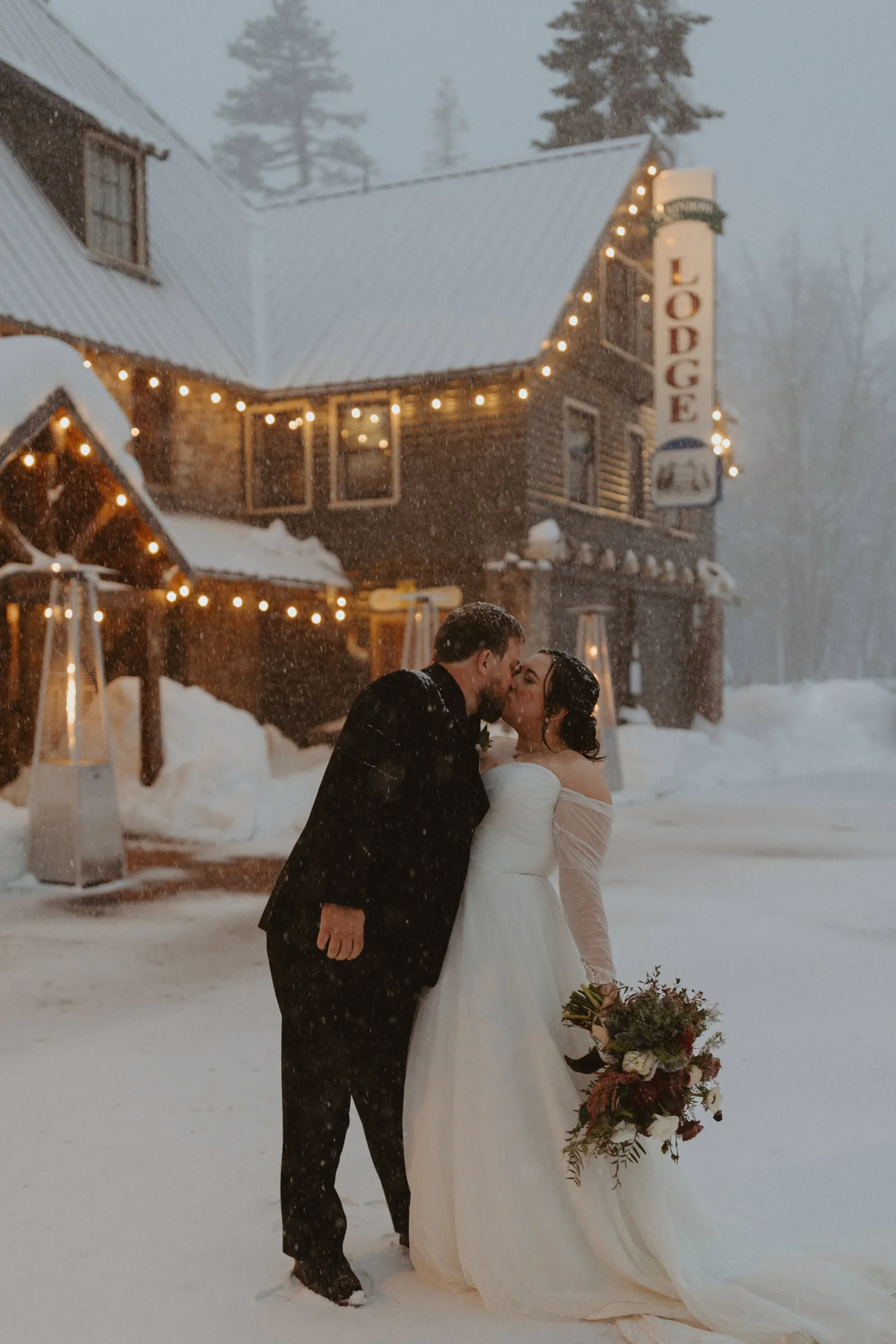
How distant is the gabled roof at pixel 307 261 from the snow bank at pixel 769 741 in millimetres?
5901

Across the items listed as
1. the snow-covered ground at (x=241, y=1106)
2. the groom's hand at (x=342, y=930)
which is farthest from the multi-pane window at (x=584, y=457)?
the groom's hand at (x=342, y=930)

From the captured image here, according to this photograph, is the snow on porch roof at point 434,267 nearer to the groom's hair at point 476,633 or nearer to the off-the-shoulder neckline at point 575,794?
the groom's hair at point 476,633

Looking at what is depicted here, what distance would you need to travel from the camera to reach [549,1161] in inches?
152

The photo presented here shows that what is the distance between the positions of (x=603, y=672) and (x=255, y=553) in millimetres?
5297

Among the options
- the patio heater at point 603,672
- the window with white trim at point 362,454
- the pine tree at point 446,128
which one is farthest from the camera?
the pine tree at point 446,128

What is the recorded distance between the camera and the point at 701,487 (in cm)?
2097

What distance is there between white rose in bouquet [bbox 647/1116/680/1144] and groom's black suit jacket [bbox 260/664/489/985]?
0.74m

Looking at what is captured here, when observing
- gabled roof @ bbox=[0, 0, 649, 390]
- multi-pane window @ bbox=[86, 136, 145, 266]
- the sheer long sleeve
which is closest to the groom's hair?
the sheer long sleeve

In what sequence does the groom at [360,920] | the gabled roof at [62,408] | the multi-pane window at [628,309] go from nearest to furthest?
the groom at [360,920] < the gabled roof at [62,408] < the multi-pane window at [628,309]

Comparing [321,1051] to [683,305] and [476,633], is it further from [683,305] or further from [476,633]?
[683,305]

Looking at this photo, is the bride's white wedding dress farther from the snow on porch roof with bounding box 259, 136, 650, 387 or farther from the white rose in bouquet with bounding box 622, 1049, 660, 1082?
the snow on porch roof with bounding box 259, 136, 650, 387

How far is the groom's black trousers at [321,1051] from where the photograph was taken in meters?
4.01

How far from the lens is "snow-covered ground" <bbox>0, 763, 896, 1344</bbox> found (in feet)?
12.9

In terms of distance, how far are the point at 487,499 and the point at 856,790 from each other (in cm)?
656
